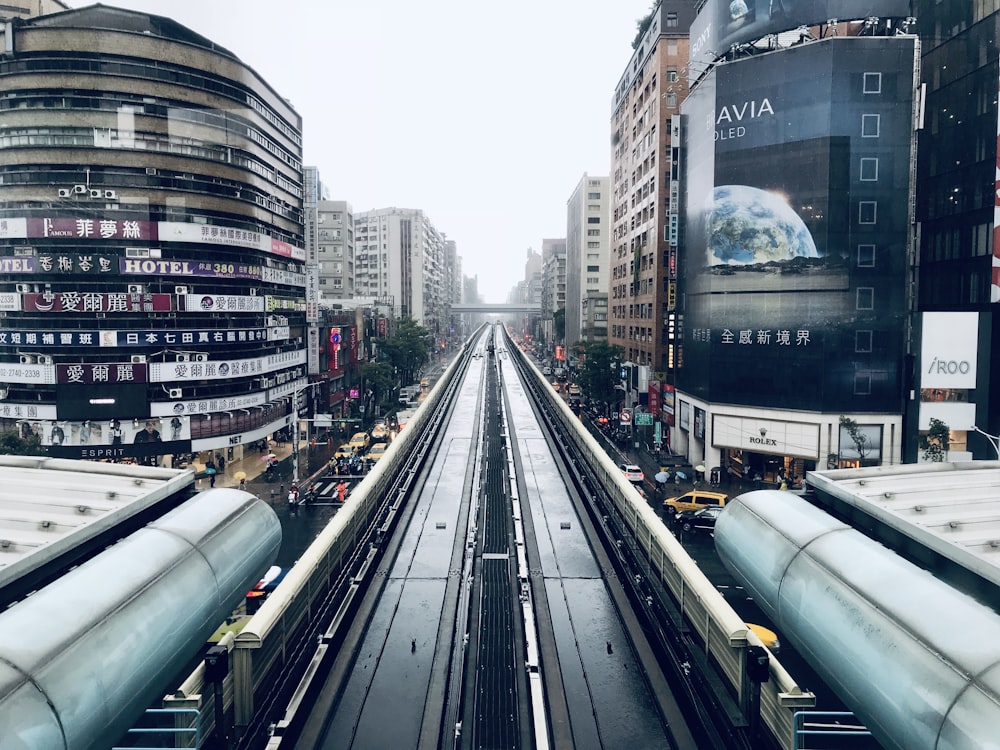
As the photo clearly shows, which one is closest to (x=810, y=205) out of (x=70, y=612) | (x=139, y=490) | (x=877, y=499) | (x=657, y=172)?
(x=657, y=172)

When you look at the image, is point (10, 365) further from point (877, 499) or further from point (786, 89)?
point (786, 89)

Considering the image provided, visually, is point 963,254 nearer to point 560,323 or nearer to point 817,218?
point 817,218

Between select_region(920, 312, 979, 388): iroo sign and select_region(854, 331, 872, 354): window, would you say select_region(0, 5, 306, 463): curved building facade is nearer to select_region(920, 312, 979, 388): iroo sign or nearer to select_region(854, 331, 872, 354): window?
select_region(854, 331, 872, 354): window

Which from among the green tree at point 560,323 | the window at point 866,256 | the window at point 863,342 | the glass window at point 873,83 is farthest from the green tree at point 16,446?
the green tree at point 560,323

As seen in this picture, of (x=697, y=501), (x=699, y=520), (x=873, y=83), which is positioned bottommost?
(x=699, y=520)

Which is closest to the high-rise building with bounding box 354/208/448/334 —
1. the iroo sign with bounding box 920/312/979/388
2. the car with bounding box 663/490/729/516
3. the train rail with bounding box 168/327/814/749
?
the iroo sign with bounding box 920/312/979/388

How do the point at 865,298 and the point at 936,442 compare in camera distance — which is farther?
the point at 865,298

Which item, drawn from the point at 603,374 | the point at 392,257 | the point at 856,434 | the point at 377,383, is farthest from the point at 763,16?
the point at 392,257
